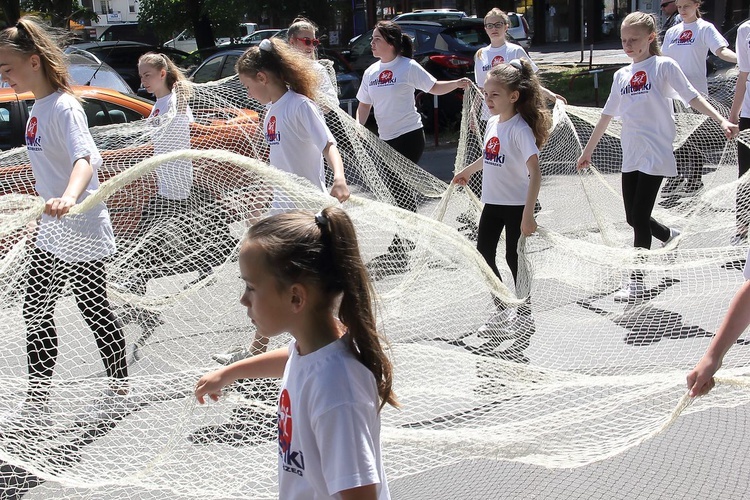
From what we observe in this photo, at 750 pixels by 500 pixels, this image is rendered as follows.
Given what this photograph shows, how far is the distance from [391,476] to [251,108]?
4.15 m

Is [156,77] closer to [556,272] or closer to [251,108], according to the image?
[251,108]

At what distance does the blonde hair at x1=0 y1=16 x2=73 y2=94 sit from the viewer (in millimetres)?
3965

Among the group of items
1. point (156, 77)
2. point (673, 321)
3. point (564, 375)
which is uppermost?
point (156, 77)

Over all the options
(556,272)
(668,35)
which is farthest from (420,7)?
(556,272)

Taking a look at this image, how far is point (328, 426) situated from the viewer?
1.78m

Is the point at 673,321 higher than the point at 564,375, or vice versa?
the point at 564,375

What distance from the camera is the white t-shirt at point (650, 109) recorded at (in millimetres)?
5742

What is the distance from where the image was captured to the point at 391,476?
311cm

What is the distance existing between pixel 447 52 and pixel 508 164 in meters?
9.33

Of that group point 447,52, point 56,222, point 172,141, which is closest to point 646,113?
point 172,141

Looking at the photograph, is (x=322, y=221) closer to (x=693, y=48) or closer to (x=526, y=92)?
(x=526, y=92)

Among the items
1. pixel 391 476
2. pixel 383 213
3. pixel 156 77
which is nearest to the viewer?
pixel 391 476

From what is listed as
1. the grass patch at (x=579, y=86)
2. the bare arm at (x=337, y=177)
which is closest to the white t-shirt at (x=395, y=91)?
the bare arm at (x=337, y=177)

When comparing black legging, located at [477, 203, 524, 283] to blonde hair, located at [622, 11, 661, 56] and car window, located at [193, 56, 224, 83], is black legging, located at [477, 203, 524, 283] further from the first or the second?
car window, located at [193, 56, 224, 83]
